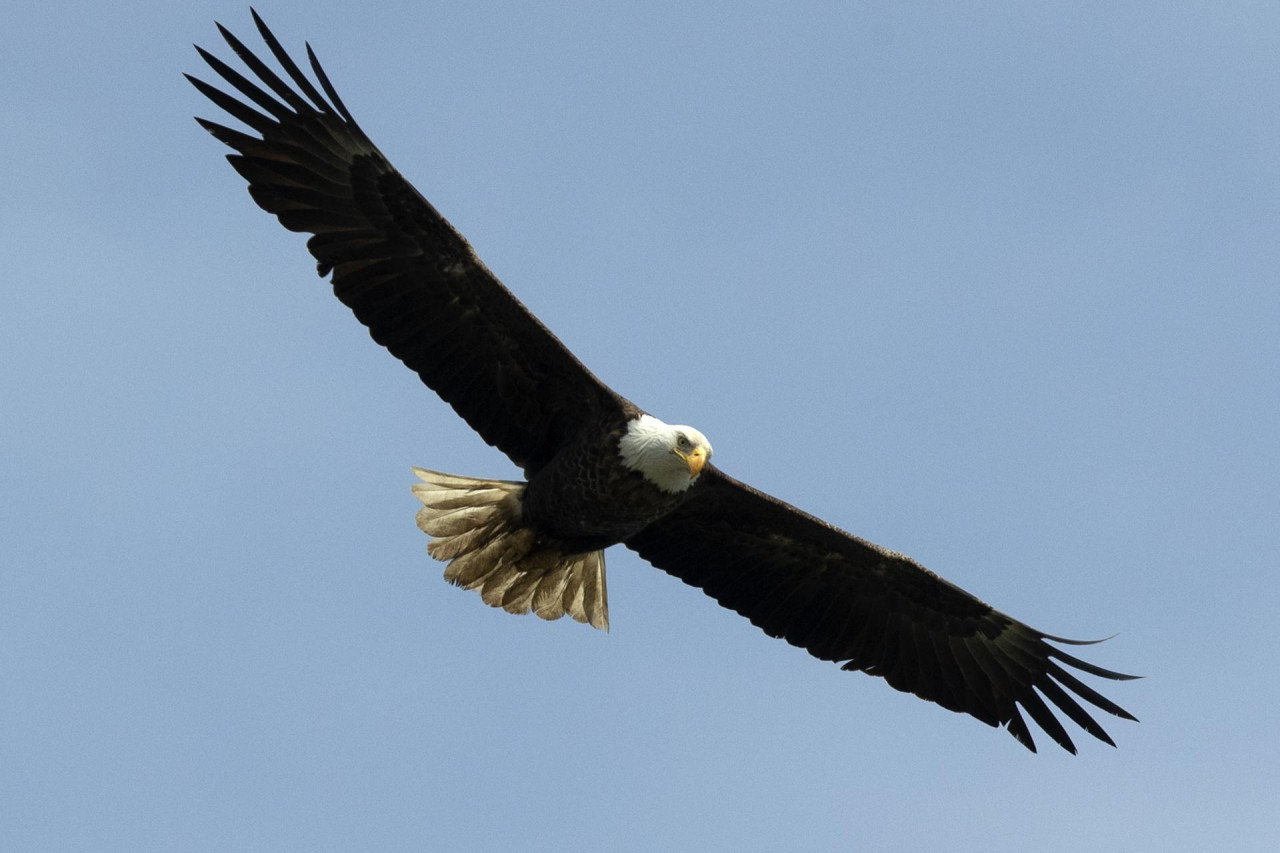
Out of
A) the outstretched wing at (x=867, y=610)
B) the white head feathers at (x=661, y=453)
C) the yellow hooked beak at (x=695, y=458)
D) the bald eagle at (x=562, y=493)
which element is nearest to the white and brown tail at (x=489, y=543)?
the bald eagle at (x=562, y=493)

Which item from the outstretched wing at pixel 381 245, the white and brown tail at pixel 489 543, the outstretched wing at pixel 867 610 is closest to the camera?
the outstretched wing at pixel 381 245

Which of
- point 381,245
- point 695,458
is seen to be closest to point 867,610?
point 695,458

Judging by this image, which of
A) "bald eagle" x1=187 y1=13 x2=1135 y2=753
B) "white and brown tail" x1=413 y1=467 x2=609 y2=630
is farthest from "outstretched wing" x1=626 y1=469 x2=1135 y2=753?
"white and brown tail" x1=413 y1=467 x2=609 y2=630

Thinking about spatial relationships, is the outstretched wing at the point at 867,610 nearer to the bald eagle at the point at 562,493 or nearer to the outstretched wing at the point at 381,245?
the bald eagle at the point at 562,493

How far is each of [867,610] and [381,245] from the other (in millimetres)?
4031

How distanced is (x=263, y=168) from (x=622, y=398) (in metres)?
2.40

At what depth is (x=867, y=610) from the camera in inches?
538

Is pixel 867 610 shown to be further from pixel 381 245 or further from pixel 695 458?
pixel 381 245

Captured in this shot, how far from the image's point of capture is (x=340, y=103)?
11797mm

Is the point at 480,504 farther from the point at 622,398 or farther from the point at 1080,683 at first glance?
the point at 1080,683

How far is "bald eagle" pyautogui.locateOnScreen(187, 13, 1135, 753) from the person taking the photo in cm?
1191

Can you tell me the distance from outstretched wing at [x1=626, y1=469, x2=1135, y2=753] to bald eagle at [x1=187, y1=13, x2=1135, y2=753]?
1 cm

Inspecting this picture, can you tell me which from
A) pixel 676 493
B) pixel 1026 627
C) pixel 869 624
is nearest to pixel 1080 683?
pixel 1026 627

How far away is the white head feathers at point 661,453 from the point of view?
11.9m
